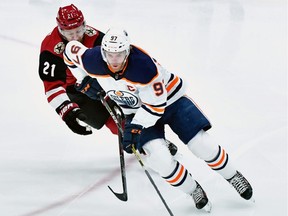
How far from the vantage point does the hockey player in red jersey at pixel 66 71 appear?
375 cm

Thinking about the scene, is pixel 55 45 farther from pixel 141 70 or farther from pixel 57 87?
pixel 141 70

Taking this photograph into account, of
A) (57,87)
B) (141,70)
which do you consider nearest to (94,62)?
(141,70)

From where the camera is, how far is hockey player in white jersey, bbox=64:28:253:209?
3.25 m

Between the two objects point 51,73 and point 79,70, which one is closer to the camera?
point 79,70

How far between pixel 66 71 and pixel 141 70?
86cm

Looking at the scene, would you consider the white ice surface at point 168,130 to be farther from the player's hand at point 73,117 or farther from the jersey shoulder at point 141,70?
the jersey shoulder at point 141,70

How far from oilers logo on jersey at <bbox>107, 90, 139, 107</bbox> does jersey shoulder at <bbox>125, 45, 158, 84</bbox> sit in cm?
17

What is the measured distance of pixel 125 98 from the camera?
3469 mm

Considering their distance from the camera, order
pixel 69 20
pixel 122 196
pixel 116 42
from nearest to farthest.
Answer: pixel 116 42 < pixel 122 196 < pixel 69 20

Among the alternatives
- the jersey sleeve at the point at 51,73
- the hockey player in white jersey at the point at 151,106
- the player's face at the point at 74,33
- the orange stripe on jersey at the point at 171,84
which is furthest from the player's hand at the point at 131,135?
the player's face at the point at 74,33

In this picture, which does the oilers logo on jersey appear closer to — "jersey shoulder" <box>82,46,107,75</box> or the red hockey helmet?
"jersey shoulder" <box>82,46,107,75</box>

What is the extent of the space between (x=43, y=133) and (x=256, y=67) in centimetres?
189

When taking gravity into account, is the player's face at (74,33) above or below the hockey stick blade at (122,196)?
above

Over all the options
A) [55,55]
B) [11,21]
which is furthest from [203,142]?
[11,21]
